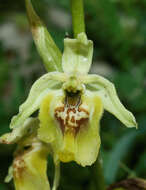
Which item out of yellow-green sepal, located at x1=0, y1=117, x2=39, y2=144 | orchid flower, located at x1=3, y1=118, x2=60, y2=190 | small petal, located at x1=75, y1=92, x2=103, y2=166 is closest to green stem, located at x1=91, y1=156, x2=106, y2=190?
orchid flower, located at x1=3, y1=118, x2=60, y2=190

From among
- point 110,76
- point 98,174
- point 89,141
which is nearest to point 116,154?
point 98,174

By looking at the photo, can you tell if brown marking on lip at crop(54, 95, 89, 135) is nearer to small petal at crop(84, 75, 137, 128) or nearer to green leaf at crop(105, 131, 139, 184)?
small petal at crop(84, 75, 137, 128)

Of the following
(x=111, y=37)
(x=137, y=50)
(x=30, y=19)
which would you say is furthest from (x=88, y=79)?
(x=137, y=50)

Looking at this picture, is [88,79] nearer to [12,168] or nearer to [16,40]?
[12,168]

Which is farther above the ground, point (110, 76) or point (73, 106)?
point (73, 106)

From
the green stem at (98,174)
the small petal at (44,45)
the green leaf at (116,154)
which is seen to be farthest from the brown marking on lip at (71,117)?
the green leaf at (116,154)

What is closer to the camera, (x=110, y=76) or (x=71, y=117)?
(x=71, y=117)

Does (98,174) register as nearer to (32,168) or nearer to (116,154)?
(32,168)
